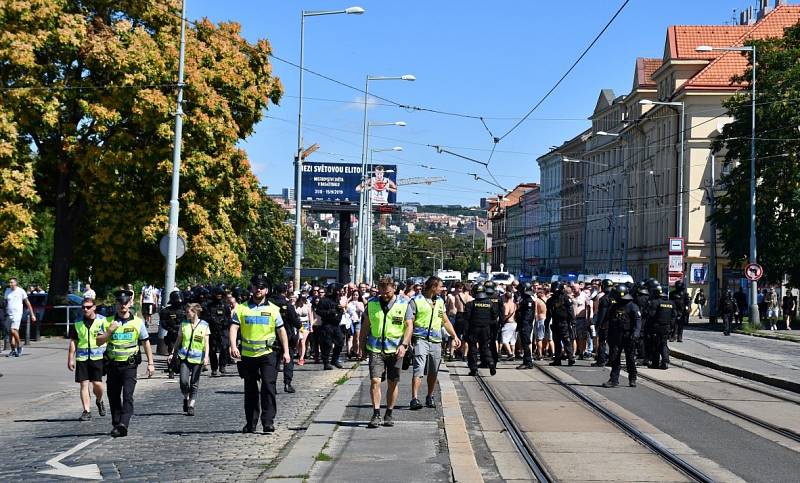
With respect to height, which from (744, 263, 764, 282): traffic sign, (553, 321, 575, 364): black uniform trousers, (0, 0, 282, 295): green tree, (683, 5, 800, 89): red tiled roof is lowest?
(553, 321, 575, 364): black uniform trousers

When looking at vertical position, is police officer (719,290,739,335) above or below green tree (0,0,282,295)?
below

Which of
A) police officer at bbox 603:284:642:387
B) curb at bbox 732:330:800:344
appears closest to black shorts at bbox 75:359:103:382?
police officer at bbox 603:284:642:387

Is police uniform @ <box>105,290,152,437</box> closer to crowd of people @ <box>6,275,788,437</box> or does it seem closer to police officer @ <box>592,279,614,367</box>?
crowd of people @ <box>6,275,788,437</box>

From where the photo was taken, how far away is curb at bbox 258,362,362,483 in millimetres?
9828

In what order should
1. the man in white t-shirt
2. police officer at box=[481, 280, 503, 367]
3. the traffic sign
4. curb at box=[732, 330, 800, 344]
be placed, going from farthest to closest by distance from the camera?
1. the traffic sign
2. curb at box=[732, 330, 800, 344]
3. the man in white t-shirt
4. police officer at box=[481, 280, 503, 367]

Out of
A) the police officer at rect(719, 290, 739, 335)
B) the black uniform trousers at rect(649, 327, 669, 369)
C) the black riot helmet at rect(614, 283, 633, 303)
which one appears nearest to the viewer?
the black riot helmet at rect(614, 283, 633, 303)

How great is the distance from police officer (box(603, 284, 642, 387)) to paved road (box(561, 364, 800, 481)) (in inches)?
14.1

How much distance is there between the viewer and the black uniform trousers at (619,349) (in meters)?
20.0

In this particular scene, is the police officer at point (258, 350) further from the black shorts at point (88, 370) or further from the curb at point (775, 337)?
the curb at point (775, 337)

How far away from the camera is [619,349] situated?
20.2 m

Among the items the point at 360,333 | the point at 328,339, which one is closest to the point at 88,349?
the point at 360,333

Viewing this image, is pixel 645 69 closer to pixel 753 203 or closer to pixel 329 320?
pixel 753 203

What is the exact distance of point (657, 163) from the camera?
79812 mm

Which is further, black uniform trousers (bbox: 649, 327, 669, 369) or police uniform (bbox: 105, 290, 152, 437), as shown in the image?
black uniform trousers (bbox: 649, 327, 669, 369)
